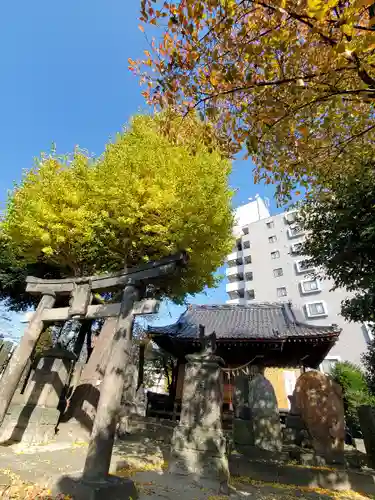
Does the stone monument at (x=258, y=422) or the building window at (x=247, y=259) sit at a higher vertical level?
the building window at (x=247, y=259)

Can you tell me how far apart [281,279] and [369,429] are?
27582mm

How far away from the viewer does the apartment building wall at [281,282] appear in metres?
25.4

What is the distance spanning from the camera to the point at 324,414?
7023mm

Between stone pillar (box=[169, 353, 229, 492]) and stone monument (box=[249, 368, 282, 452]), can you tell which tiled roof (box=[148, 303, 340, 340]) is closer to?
stone monument (box=[249, 368, 282, 452])

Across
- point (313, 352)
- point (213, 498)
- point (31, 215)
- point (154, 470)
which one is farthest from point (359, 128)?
point (313, 352)

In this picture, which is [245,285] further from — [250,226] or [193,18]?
[193,18]

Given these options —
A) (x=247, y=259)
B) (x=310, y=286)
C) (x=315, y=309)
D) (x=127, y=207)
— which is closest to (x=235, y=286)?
(x=247, y=259)

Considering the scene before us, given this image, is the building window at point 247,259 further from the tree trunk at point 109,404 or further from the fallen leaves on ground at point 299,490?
the tree trunk at point 109,404

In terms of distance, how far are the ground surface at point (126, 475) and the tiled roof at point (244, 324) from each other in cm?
582

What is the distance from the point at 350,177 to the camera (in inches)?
292

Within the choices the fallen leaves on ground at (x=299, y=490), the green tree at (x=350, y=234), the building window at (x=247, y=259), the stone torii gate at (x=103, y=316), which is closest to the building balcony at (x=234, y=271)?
the building window at (x=247, y=259)

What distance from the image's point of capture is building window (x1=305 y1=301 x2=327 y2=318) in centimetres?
2869

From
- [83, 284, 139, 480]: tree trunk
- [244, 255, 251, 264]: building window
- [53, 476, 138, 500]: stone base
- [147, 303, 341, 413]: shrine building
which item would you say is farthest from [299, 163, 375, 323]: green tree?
[244, 255, 251, 264]: building window

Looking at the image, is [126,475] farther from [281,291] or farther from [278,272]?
[278,272]
